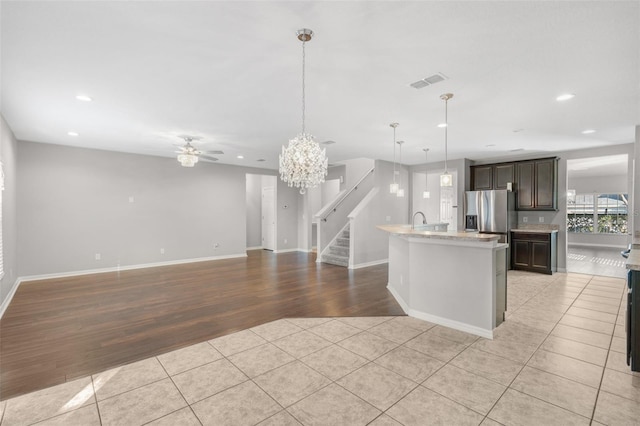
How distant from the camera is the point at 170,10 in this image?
1.99 meters

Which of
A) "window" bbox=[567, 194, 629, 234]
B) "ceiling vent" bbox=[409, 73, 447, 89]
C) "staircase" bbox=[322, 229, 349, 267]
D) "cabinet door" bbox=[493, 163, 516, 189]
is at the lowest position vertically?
"staircase" bbox=[322, 229, 349, 267]

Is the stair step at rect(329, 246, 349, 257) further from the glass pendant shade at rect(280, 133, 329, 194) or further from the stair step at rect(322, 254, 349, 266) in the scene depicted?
the glass pendant shade at rect(280, 133, 329, 194)

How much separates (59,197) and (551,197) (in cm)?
1077

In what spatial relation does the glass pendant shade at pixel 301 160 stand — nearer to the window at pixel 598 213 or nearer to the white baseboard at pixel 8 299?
the white baseboard at pixel 8 299

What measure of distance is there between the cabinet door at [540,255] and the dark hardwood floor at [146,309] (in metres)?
3.34

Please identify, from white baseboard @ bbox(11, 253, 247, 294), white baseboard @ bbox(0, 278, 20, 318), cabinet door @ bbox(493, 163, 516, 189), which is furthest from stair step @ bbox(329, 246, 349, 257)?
white baseboard @ bbox(0, 278, 20, 318)

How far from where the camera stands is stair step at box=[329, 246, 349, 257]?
7678 millimetres

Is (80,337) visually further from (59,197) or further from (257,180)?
(257,180)

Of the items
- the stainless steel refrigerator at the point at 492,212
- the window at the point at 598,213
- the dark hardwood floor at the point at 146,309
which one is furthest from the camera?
the window at the point at 598,213

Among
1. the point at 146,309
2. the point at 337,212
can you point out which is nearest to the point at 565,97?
the point at 337,212

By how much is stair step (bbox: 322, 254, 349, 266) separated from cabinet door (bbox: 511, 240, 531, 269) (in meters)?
3.93

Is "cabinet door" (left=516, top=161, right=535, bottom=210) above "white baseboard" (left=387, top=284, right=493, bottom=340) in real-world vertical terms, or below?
above

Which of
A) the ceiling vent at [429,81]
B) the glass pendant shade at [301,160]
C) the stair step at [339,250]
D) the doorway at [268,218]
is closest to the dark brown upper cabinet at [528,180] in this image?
the stair step at [339,250]

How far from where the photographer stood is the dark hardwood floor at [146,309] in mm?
2766
